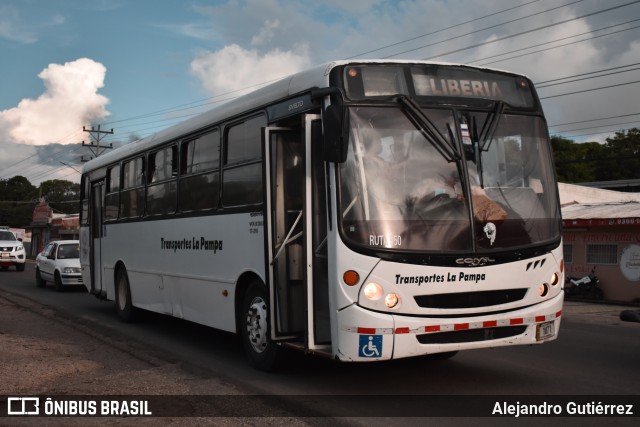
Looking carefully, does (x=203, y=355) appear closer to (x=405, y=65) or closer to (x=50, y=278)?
(x=405, y=65)

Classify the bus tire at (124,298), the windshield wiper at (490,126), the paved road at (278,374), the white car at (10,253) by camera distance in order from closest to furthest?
the windshield wiper at (490,126) → the paved road at (278,374) → the bus tire at (124,298) → the white car at (10,253)

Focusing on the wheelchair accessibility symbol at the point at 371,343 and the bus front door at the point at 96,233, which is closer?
the wheelchair accessibility symbol at the point at 371,343

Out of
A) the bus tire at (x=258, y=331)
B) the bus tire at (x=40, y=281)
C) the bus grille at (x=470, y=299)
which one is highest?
the bus grille at (x=470, y=299)

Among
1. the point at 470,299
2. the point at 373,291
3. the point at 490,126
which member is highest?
the point at 490,126

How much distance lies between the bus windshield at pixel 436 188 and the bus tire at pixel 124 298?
317 inches

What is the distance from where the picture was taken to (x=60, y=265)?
2355 centimetres

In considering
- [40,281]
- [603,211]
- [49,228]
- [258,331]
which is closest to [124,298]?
[258,331]

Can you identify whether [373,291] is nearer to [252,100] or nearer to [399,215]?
[399,215]

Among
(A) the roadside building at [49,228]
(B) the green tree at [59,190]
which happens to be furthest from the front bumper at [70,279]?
(B) the green tree at [59,190]

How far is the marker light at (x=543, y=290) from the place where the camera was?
7672mm

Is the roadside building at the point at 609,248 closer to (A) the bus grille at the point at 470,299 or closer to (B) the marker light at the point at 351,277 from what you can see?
(A) the bus grille at the point at 470,299

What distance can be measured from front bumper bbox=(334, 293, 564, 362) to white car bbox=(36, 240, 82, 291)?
17.9 meters

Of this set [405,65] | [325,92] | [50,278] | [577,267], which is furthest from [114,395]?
[577,267]

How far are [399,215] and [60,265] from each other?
61.0 ft
